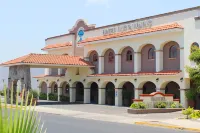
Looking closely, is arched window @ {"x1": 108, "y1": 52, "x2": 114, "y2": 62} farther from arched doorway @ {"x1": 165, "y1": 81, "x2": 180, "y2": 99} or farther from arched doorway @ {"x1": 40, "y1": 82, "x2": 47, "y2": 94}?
arched doorway @ {"x1": 40, "y1": 82, "x2": 47, "y2": 94}

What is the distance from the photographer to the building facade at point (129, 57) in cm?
2862

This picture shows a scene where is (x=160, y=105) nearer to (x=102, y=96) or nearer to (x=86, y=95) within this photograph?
(x=102, y=96)

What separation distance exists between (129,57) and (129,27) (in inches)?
116

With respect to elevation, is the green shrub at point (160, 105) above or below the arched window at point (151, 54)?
below

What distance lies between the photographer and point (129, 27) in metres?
34.5

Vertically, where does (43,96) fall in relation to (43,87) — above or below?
below

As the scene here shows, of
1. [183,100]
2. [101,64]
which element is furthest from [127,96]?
[183,100]

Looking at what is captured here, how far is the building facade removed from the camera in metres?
28.6

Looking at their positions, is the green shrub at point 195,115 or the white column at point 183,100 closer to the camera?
the green shrub at point 195,115

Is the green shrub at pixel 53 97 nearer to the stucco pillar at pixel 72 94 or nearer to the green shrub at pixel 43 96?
the green shrub at pixel 43 96

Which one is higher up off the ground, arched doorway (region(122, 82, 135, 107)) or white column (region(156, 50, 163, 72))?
white column (region(156, 50, 163, 72))

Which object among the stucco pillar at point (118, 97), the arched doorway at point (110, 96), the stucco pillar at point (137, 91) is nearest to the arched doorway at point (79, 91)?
the arched doorway at point (110, 96)

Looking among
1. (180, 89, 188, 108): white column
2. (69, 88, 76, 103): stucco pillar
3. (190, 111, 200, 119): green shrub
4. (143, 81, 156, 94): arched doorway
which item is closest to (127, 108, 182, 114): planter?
(180, 89, 188, 108): white column

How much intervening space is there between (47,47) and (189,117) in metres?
28.3
